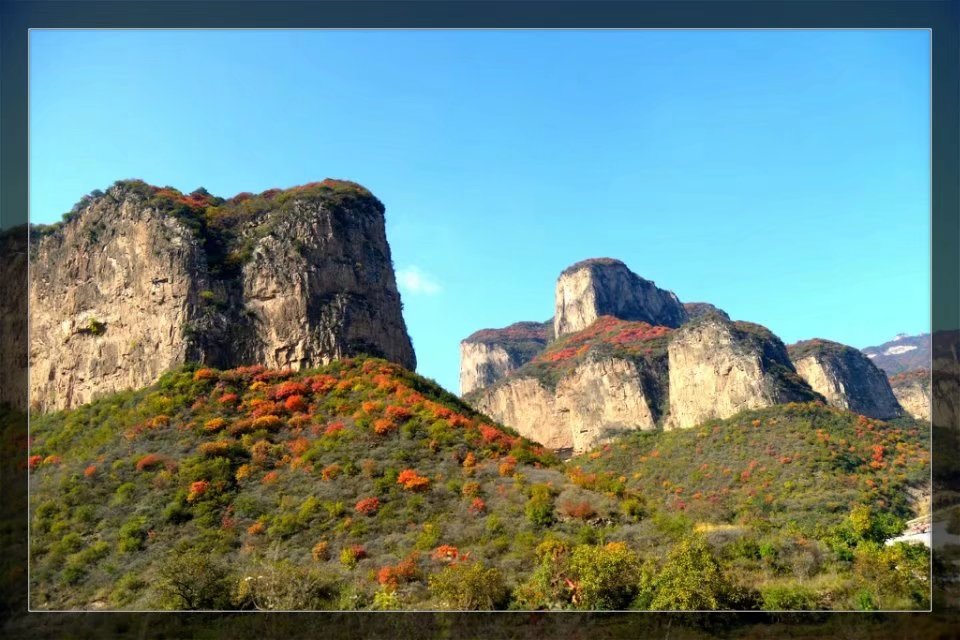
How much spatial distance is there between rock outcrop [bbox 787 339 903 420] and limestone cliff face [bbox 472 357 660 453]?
17209 millimetres

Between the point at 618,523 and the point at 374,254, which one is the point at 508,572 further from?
the point at 374,254

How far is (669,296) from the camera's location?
104m

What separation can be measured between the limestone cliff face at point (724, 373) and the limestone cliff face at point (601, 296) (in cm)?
3122

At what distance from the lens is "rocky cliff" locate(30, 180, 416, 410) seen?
2838cm

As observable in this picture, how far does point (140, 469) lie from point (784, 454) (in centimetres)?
3411

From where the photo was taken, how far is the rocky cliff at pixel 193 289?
93.1 feet

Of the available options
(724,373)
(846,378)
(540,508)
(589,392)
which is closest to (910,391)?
(846,378)

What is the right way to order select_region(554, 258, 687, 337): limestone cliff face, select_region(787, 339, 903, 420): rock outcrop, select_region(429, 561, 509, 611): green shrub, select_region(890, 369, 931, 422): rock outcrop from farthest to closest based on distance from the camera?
select_region(554, 258, 687, 337): limestone cliff face
select_region(890, 369, 931, 422): rock outcrop
select_region(787, 339, 903, 420): rock outcrop
select_region(429, 561, 509, 611): green shrub

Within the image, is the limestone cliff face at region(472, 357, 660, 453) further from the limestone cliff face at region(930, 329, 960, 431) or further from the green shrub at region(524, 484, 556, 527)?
the limestone cliff face at region(930, 329, 960, 431)

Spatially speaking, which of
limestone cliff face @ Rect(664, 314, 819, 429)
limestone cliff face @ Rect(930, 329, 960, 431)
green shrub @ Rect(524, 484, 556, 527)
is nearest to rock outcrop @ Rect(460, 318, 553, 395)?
limestone cliff face @ Rect(664, 314, 819, 429)

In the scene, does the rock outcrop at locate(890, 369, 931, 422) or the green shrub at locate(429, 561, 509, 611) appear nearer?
the green shrub at locate(429, 561, 509, 611)

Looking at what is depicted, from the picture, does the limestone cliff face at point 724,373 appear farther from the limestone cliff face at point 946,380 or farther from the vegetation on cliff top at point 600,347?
the limestone cliff face at point 946,380

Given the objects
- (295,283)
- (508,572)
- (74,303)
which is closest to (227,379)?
(295,283)

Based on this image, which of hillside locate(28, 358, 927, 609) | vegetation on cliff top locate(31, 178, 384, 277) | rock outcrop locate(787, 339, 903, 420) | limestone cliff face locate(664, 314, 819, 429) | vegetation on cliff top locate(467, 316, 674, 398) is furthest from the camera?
rock outcrop locate(787, 339, 903, 420)
